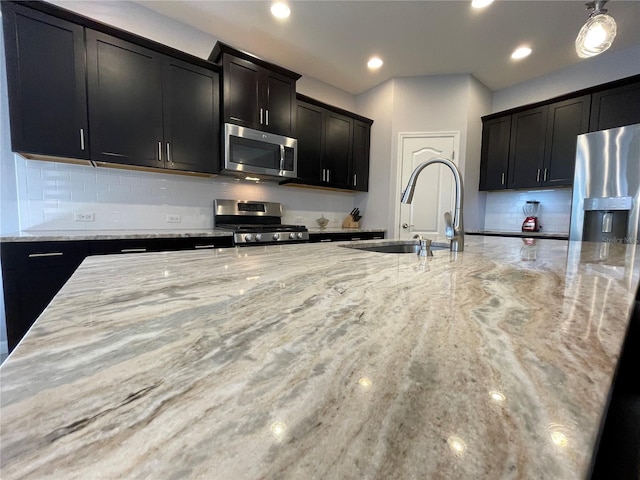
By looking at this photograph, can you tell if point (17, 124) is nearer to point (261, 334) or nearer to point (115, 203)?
point (115, 203)

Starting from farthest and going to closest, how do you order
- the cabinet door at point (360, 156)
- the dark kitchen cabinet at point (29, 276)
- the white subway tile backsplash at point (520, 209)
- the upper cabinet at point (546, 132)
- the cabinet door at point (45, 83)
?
the cabinet door at point (360, 156) → the white subway tile backsplash at point (520, 209) → the upper cabinet at point (546, 132) → the cabinet door at point (45, 83) → the dark kitchen cabinet at point (29, 276)

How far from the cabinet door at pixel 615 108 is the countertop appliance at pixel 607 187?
0.56 feet

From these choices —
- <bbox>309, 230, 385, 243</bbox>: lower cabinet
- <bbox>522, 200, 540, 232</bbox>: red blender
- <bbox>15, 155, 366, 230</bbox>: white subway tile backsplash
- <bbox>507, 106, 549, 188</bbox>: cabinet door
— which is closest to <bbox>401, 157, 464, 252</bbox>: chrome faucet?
<bbox>309, 230, 385, 243</bbox>: lower cabinet

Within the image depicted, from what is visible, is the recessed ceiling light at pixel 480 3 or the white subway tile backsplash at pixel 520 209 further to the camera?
the white subway tile backsplash at pixel 520 209

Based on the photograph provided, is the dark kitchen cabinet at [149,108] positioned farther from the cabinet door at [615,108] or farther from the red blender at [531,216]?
the cabinet door at [615,108]

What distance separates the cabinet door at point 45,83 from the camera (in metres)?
1.84

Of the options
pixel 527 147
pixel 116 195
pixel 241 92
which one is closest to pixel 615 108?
pixel 527 147

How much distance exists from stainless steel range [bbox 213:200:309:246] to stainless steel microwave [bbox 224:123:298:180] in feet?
1.17

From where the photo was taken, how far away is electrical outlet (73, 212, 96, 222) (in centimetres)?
228

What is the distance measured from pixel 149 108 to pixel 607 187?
4264 millimetres

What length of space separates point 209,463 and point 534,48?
4164 millimetres

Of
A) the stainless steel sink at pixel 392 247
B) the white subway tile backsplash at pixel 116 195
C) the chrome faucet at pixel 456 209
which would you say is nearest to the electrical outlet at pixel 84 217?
the white subway tile backsplash at pixel 116 195

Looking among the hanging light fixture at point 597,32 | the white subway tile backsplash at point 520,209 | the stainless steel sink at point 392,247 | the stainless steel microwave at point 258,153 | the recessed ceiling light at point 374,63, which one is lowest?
the stainless steel sink at point 392,247

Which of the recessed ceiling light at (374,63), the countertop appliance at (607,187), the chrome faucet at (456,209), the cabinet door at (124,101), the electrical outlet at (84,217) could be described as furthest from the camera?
the recessed ceiling light at (374,63)
